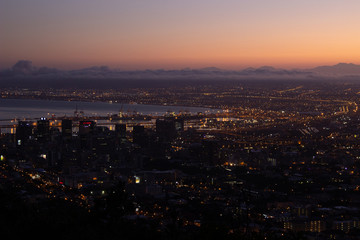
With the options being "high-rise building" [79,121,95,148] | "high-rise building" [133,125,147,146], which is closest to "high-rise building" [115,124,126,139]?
"high-rise building" [133,125,147,146]

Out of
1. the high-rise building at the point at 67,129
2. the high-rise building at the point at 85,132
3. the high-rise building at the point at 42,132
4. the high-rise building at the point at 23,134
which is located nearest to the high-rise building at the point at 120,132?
the high-rise building at the point at 85,132

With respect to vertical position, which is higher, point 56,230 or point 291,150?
point 56,230

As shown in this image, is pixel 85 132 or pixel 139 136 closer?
pixel 139 136

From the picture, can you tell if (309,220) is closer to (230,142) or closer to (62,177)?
(62,177)

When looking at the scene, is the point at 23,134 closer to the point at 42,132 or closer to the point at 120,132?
the point at 42,132

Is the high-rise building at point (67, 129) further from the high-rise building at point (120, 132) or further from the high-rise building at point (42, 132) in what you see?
the high-rise building at point (120, 132)

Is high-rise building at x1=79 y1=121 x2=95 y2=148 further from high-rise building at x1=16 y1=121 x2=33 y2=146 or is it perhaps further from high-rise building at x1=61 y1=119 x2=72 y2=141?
high-rise building at x1=16 y1=121 x2=33 y2=146

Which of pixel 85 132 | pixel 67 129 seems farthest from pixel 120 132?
pixel 67 129

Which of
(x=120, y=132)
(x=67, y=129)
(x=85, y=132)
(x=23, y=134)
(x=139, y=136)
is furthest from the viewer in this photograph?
(x=67, y=129)

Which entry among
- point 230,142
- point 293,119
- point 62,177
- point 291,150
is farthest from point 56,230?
point 293,119

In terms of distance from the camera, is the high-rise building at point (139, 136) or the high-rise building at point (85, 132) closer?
the high-rise building at point (85, 132)

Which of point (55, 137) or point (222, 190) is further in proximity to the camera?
point (55, 137)
